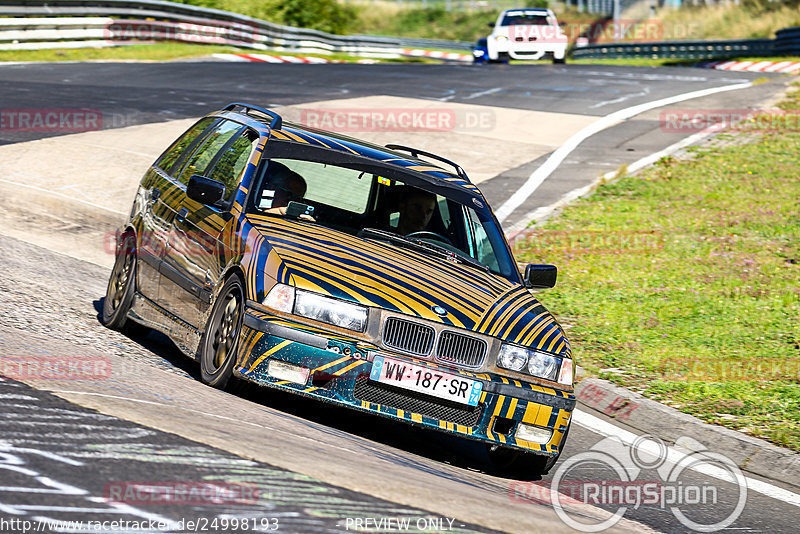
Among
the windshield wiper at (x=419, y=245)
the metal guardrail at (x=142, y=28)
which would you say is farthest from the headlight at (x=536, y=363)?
the metal guardrail at (x=142, y=28)

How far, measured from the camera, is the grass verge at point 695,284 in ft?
29.1

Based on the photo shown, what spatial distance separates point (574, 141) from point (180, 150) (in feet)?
39.8

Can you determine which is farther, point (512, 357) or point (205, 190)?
point (205, 190)

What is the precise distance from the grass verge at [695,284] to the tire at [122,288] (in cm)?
363

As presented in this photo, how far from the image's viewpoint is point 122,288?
27.5ft

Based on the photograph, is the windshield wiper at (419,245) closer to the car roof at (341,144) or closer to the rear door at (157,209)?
the car roof at (341,144)

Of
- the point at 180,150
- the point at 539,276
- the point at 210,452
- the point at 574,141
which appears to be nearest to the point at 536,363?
the point at 539,276

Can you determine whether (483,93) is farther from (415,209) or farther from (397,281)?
(397,281)

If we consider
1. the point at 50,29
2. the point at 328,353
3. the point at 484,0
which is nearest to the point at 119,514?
the point at 328,353

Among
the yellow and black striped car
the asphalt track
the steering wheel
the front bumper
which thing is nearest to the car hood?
the yellow and black striped car

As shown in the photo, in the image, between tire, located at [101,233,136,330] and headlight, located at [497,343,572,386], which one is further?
tire, located at [101,233,136,330]

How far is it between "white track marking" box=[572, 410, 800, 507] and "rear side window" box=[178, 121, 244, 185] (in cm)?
319

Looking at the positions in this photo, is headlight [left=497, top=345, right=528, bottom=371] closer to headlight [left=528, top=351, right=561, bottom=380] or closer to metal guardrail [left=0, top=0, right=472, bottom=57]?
headlight [left=528, top=351, right=561, bottom=380]

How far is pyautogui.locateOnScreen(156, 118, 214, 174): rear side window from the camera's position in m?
8.58
